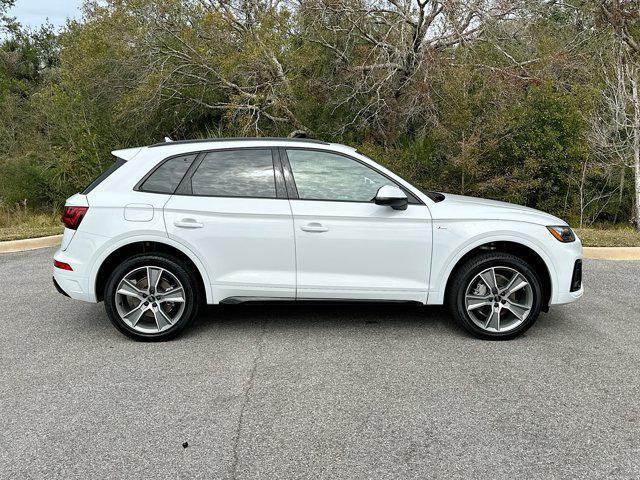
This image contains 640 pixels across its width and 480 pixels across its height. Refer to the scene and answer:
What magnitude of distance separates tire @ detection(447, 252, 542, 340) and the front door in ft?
1.06

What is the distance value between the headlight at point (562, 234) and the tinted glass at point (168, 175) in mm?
3169

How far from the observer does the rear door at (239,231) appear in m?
4.50

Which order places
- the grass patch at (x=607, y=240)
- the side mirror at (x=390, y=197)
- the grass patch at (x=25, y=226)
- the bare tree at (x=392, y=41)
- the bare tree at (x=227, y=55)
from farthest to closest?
the bare tree at (x=227, y=55) < the bare tree at (x=392, y=41) < the grass patch at (x=25, y=226) < the grass patch at (x=607, y=240) < the side mirror at (x=390, y=197)

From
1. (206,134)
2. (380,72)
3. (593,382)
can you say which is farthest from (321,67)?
(593,382)

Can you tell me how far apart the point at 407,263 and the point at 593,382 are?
5.31 ft

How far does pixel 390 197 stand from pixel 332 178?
0.56 metres

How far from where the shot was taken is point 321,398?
3.58 meters

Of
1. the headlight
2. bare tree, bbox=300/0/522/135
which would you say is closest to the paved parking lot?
the headlight

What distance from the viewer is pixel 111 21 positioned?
14891mm

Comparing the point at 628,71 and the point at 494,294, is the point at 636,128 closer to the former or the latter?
the point at 628,71

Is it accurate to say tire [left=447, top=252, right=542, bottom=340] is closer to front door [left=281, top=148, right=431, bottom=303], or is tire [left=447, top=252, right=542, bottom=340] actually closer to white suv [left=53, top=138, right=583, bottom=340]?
white suv [left=53, top=138, right=583, bottom=340]

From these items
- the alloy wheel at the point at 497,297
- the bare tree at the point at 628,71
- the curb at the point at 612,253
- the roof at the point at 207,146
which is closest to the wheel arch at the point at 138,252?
the roof at the point at 207,146

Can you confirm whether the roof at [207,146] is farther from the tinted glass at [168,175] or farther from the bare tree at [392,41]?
the bare tree at [392,41]

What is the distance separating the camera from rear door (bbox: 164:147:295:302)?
14.8ft
